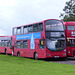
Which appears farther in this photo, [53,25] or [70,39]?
[70,39]

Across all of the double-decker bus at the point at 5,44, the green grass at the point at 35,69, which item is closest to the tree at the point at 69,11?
the double-decker bus at the point at 5,44

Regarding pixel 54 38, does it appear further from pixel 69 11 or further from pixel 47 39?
pixel 69 11

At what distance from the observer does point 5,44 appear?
38125 mm

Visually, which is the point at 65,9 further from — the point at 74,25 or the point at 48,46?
the point at 48,46

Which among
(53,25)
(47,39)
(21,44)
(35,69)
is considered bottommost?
(35,69)

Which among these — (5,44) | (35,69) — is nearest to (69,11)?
(5,44)

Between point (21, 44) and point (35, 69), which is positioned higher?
point (21, 44)

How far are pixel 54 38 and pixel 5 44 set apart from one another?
16465 millimetres

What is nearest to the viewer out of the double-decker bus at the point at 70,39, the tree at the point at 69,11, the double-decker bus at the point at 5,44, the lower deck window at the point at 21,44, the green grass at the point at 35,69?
the green grass at the point at 35,69

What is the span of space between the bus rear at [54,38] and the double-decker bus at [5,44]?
13.3 meters

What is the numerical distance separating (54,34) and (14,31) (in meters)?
8.88

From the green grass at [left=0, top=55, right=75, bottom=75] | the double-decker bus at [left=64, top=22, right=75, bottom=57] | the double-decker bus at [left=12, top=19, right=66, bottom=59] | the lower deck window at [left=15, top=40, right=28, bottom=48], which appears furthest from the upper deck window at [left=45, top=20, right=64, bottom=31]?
the green grass at [left=0, top=55, right=75, bottom=75]

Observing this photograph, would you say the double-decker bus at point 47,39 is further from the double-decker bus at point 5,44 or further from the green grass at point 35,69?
the double-decker bus at point 5,44

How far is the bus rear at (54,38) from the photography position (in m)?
22.8
